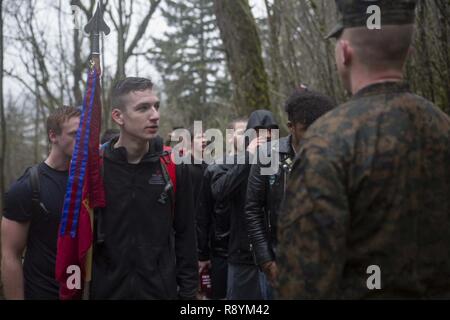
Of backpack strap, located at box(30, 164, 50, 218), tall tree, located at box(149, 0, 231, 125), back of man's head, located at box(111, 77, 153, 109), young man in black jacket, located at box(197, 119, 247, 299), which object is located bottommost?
young man in black jacket, located at box(197, 119, 247, 299)

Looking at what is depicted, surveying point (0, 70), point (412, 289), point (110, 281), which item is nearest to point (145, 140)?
point (110, 281)

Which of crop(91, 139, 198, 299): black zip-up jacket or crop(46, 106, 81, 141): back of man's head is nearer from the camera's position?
crop(91, 139, 198, 299): black zip-up jacket

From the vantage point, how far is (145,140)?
3.38 metres

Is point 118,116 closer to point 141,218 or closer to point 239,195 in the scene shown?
point 141,218

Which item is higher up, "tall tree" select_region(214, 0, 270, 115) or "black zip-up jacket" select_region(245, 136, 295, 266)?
"tall tree" select_region(214, 0, 270, 115)

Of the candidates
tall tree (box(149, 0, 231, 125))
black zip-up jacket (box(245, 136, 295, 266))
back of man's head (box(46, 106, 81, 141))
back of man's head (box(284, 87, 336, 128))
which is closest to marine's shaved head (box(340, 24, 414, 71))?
back of man's head (box(284, 87, 336, 128))

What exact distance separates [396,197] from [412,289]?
1.20 ft

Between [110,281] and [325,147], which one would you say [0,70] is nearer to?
[110,281]

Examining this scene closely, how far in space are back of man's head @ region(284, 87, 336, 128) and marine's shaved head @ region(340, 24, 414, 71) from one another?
1613 millimetres

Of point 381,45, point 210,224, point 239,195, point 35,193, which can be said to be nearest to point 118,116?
point 35,193

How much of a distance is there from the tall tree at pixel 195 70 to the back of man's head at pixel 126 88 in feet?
82.7

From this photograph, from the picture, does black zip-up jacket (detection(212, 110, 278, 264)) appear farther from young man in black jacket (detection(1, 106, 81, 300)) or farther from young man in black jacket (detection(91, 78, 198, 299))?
young man in black jacket (detection(1, 106, 81, 300))

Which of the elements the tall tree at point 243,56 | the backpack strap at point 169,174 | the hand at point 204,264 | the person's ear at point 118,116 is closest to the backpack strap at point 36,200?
the person's ear at point 118,116

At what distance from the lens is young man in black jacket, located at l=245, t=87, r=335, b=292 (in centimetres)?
371
